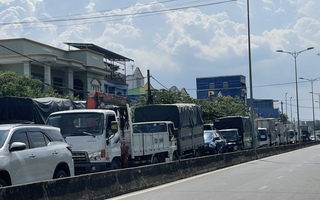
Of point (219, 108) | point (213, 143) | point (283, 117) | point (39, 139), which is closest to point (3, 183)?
point (39, 139)

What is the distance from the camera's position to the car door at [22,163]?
10.8 metres

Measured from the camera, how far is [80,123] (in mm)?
16750

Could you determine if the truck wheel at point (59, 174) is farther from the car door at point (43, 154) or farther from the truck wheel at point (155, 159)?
the truck wheel at point (155, 159)

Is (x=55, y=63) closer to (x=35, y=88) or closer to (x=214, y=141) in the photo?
(x=35, y=88)

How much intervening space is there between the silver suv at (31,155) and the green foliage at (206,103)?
1503 inches

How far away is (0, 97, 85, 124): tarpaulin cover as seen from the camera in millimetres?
19812

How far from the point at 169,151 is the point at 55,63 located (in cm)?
2772

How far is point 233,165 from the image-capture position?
27.9 meters

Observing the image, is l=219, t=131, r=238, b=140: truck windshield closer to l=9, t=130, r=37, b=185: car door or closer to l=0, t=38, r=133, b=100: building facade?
l=0, t=38, r=133, b=100: building facade

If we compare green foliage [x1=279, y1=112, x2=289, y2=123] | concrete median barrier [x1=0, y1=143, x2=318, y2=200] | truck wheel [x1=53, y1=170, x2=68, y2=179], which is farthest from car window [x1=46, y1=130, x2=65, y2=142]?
green foliage [x1=279, y1=112, x2=289, y2=123]

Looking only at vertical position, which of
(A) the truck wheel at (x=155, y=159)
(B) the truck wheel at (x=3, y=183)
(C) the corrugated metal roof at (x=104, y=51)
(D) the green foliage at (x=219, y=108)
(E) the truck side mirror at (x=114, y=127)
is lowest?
(A) the truck wheel at (x=155, y=159)

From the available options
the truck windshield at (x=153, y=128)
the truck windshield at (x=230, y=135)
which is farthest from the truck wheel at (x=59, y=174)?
the truck windshield at (x=230, y=135)

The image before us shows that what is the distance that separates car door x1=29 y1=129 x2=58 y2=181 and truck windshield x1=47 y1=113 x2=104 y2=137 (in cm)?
389

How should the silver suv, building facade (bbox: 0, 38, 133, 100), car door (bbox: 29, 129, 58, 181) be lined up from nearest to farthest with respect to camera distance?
the silver suv → car door (bbox: 29, 129, 58, 181) → building facade (bbox: 0, 38, 133, 100)
